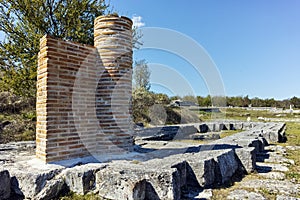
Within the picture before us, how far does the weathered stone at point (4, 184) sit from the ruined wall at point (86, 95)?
1.92 feet

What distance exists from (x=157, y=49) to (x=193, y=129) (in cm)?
566

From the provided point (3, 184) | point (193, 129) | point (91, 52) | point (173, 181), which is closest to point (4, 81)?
point (91, 52)

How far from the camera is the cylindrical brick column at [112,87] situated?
13.4 ft

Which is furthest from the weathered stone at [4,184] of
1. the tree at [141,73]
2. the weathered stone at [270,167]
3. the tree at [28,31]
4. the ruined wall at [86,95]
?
the tree at [141,73]

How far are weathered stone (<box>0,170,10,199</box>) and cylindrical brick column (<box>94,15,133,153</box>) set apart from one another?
1.54 meters

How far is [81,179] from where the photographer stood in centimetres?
280

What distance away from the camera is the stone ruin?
2727mm

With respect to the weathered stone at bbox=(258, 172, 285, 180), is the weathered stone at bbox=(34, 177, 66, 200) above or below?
above

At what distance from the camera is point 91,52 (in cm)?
413

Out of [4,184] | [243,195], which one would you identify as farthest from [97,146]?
[243,195]

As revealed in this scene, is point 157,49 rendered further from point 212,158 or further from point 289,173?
point 289,173

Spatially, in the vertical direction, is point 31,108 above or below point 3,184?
above

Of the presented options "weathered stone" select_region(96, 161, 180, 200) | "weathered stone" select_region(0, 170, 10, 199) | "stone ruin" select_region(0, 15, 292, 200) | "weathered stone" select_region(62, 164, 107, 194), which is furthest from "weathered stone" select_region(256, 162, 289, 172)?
"weathered stone" select_region(0, 170, 10, 199)

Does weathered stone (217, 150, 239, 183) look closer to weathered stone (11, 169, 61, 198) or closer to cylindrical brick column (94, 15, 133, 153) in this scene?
Answer: cylindrical brick column (94, 15, 133, 153)
